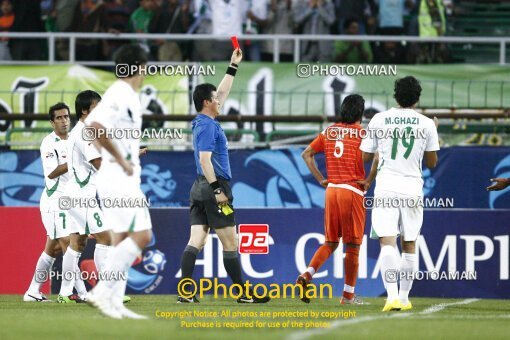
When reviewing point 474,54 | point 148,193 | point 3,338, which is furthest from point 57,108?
point 474,54

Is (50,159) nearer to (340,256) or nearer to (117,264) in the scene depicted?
(117,264)

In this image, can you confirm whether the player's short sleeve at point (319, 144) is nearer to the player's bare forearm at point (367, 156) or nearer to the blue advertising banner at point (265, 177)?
the player's bare forearm at point (367, 156)

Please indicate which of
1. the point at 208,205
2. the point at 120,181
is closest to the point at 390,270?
the point at 208,205

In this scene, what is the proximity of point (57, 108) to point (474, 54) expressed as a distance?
37.1 feet

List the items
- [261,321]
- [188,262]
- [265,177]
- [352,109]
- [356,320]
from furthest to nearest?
[265,177] < [352,109] < [188,262] < [261,321] < [356,320]

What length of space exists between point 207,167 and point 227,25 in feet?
25.7

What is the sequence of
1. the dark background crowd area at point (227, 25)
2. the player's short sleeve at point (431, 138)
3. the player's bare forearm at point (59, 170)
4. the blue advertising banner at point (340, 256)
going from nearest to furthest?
the player's short sleeve at point (431, 138)
the player's bare forearm at point (59, 170)
the blue advertising banner at point (340, 256)
the dark background crowd area at point (227, 25)

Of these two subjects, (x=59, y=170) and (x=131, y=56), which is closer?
(x=131, y=56)

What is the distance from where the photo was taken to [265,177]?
58.2 feet

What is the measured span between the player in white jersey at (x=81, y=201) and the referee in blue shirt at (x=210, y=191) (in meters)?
1.01

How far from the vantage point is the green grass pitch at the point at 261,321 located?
930 centimetres

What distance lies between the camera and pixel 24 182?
17953 millimetres

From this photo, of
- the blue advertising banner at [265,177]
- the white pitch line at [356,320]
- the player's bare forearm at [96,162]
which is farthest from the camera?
the blue advertising banner at [265,177]

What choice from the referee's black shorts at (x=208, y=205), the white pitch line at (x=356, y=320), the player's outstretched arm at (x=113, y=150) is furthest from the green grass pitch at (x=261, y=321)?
the player's outstretched arm at (x=113, y=150)
